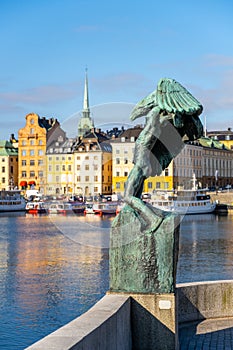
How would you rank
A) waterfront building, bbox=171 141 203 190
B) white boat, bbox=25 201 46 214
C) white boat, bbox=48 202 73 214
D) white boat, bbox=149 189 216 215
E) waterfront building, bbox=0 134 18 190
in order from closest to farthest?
white boat, bbox=149 189 216 215
white boat, bbox=48 202 73 214
waterfront building, bbox=171 141 203 190
white boat, bbox=25 201 46 214
waterfront building, bbox=0 134 18 190

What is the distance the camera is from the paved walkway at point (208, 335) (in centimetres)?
782

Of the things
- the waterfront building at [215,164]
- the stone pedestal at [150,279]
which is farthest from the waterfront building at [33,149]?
the stone pedestal at [150,279]

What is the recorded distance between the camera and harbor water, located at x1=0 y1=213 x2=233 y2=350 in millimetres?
15809

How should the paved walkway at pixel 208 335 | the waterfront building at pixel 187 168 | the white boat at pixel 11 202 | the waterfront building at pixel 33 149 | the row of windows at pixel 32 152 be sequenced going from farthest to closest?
1. the row of windows at pixel 32 152
2. the waterfront building at pixel 33 149
3. the white boat at pixel 11 202
4. the waterfront building at pixel 187 168
5. the paved walkway at pixel 208 335

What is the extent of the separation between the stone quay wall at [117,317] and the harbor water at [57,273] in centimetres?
540

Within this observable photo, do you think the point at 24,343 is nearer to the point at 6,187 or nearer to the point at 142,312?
the point at 142,312

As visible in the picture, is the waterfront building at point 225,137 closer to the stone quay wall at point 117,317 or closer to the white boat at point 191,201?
the white boat at point 191,201

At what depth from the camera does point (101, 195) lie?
8819 centimetres

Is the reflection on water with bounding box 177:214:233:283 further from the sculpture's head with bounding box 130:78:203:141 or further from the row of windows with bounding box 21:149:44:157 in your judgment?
the row of windows with bounding box 21:149:44:157

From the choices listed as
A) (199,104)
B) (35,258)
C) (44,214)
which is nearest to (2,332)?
(199,104)

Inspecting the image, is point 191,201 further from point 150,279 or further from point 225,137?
point 150,279

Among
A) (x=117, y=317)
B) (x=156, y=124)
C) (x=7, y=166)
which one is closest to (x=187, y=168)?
(x=7, y=166)

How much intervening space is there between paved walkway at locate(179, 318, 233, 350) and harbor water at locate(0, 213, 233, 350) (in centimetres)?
551

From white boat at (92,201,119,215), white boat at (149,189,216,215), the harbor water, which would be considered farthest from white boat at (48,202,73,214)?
the harbor water
